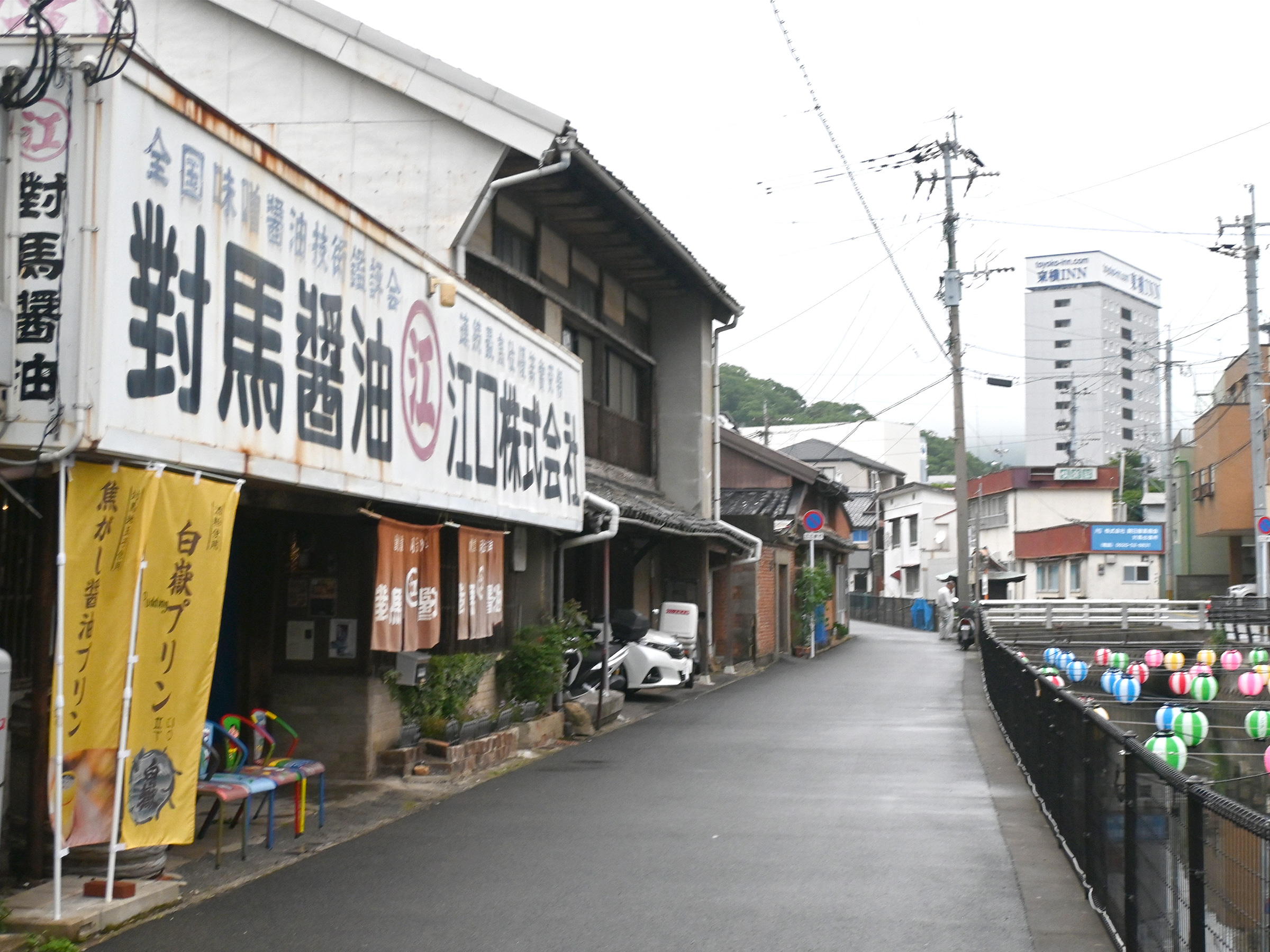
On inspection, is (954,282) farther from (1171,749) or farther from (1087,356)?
(1087,356)

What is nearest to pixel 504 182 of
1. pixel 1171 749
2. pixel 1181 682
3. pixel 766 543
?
pixel 1171 749

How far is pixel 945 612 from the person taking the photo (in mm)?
49031

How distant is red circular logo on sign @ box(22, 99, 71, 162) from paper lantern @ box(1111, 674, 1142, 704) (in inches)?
728

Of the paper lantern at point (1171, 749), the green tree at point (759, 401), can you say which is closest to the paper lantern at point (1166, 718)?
the paper lantern at point (1171, 749)

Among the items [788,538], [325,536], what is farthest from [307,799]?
[788,538]

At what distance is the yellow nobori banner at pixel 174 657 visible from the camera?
22.9ft

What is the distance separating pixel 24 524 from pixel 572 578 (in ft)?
47.5

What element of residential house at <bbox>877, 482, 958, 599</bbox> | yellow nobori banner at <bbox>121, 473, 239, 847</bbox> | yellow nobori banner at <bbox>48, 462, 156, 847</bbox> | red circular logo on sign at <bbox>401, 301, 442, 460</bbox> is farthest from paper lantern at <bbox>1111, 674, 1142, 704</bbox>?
residential house at <bbox>877, 482, 958, 599</bbox>

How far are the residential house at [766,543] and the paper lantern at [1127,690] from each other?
8561 millimetres

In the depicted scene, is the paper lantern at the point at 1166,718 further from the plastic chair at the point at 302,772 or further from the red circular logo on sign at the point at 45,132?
the red circular logo on sign at the point at 45,132

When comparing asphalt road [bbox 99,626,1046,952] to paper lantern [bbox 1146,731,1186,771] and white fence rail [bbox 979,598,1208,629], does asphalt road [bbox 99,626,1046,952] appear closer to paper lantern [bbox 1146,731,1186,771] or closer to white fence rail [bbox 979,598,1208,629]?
paper lantern [bbox 1146,731,1186,771]

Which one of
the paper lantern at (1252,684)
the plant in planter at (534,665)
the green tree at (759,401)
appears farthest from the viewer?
the green tree at (759,401)

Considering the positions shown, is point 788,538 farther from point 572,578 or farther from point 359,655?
point 359,655

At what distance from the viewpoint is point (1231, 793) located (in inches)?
663
